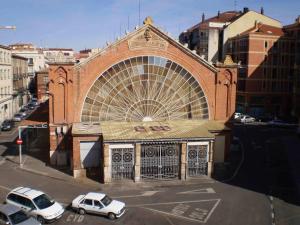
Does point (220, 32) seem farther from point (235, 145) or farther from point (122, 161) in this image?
point (122, 161)

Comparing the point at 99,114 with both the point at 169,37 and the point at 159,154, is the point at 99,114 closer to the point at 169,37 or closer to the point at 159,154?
the point at 159,154

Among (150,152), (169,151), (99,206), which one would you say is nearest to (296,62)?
(169,151)

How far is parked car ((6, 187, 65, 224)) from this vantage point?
998 inches

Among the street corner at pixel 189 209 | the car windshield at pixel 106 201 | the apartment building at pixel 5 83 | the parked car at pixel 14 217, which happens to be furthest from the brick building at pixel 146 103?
the apartment building at pixel 5 83

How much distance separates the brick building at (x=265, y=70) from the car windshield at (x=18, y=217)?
5837 cm

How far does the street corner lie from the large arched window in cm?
1197

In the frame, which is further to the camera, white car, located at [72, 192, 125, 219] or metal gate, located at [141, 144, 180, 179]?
metal gate, located at [141, 144, 180, 179]

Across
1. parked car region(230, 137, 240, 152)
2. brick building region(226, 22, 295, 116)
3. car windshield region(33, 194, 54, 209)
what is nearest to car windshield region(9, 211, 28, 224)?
car windshield region(33, 194, 54, 209)

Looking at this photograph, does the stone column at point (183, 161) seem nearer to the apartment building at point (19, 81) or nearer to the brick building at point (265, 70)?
the brick building at point (265, 70)

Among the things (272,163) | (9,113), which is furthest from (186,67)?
(9,113)

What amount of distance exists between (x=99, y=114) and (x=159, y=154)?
8.07 meters

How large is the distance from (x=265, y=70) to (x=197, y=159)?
147 ft

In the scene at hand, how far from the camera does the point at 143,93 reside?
38.7 meters

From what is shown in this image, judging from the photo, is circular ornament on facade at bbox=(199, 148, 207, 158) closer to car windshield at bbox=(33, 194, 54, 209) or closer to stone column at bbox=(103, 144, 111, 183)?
stone column at bbox=(103, 144, 111, 183)
